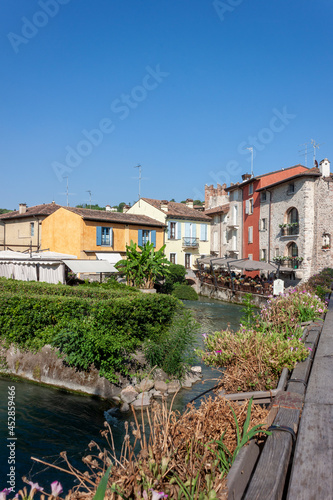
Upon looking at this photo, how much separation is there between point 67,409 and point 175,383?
2986 millimetres

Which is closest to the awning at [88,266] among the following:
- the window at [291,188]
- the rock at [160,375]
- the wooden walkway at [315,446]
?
the rock at [160,375]

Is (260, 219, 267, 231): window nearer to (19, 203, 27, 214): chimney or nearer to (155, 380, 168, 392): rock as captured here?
(19, 203, 27, 214): chimney

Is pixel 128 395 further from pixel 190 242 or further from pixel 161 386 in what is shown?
pixel 190 242

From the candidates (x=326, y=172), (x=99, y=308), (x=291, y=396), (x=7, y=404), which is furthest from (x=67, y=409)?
(x=326, y=172)

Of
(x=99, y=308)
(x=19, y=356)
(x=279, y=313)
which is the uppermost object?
(x=279, y=313)

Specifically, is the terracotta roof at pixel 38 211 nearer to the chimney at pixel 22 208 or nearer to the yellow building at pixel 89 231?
the chimney at pixel 22 208

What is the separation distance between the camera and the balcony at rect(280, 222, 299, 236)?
102 ft

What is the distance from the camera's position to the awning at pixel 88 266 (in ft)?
66.5

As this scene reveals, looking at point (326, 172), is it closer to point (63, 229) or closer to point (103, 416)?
point (63, 229)

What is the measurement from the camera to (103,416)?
8.98m

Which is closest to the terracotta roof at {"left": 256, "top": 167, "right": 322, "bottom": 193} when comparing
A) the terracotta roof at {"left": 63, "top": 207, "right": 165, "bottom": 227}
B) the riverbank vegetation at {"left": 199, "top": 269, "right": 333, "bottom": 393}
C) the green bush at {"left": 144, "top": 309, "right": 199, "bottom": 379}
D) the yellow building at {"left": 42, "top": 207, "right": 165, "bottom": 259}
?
the terracotta roof at {"left": 63, "top": 207, "right": 165, "bottom": 227}

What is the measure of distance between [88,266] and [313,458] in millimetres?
20048

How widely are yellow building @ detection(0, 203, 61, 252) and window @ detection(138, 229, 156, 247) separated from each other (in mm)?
8970

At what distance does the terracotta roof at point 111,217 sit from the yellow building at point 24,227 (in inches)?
204
